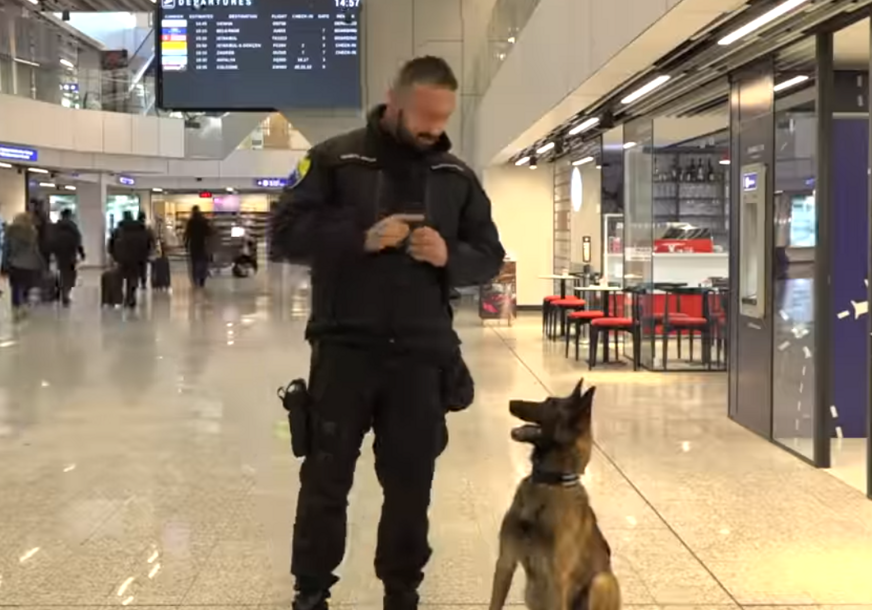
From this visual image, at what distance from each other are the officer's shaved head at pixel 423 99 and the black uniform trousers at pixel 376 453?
631mm

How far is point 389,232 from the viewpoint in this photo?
2.78m

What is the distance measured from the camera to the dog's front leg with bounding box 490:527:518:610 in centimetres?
282

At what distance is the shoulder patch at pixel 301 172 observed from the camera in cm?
299

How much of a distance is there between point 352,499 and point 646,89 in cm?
482

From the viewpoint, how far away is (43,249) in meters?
18.5

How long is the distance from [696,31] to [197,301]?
47.3 feet

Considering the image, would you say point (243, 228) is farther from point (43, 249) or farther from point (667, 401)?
point (667, 401)

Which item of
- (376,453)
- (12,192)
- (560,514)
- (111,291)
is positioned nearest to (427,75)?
(376,453)

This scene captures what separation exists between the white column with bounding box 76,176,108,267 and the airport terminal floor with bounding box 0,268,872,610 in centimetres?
2452

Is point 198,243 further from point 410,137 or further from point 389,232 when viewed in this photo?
point 389,232

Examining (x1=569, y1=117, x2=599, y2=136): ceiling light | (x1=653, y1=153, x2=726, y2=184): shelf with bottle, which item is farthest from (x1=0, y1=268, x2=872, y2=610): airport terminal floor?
(x1=653, y1=153, x2=726, y2=184): shelf with bottle

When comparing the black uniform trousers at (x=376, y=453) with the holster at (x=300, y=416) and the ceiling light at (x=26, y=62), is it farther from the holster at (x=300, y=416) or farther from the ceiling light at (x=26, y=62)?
the ceiling light at (x=26, y=62)

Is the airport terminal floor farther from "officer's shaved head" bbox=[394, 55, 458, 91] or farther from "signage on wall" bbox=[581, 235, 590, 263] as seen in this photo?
"signage on wall" bbox=[581, 235, 590, 263]

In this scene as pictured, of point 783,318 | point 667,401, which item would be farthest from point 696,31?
point 667,401
